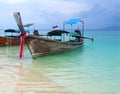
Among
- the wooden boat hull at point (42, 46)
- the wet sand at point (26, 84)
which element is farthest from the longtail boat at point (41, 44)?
the wet sand at point (26, 84)

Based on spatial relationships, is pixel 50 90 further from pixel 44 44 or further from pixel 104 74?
pixel 44 44

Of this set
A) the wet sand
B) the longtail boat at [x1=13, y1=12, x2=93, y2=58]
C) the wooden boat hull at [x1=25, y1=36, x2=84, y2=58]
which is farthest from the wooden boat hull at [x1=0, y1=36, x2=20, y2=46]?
the wet sand

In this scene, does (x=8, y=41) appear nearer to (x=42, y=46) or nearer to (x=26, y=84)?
(x=42, y=46)

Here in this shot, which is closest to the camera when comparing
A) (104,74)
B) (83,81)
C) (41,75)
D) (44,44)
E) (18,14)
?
(83,81)

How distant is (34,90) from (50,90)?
41 cm

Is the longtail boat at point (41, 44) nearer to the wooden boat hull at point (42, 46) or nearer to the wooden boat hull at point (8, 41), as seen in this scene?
the wooden boat hull at point (42, 46)

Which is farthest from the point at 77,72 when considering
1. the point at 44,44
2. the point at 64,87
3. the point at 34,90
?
the point at 44,44

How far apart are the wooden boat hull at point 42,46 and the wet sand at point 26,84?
4770 millimetres

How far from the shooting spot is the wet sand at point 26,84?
7954 mm

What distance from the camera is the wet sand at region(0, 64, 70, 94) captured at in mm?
7954

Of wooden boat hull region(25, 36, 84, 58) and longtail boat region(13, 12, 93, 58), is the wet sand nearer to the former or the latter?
longtail boat region(13, 12, 93, 58)

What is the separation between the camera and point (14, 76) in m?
10.2

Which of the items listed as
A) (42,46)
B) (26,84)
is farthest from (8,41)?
(26,84)

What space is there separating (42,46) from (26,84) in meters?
7.69
